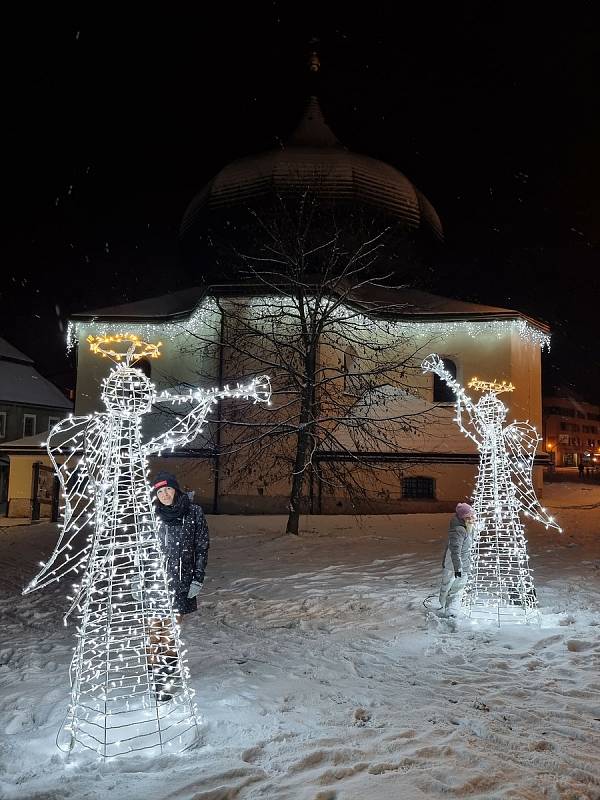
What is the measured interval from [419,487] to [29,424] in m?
29.1

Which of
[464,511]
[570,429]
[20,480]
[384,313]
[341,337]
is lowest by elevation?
[20,480]

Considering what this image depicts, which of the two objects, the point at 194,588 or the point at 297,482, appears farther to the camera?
the point at 297,482

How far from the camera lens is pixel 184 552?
19.0 feet

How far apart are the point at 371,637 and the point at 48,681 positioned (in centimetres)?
363

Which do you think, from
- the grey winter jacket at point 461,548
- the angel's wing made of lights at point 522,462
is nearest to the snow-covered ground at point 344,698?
the grey winter jacket at point 461,548

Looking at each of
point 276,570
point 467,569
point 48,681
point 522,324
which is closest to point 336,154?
point 522,324

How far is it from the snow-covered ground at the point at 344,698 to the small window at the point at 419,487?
11013 mm

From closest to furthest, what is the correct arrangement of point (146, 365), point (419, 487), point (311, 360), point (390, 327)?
point (311, 360)
point (419, 487)
point (390, 327)
point (146, 365)

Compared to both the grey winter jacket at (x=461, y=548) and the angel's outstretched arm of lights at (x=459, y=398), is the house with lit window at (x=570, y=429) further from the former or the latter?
the grey winter jacket at (x=461, y=548)

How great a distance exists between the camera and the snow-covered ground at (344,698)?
413 centimetres

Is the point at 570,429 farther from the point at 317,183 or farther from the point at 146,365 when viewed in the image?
the point at 146,365

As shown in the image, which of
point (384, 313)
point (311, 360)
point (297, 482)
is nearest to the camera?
point (297, 482)

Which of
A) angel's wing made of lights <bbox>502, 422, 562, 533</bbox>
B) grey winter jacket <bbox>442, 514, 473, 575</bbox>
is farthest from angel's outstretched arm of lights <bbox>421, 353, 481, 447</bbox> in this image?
grey winter jacket <bbox>442, 514, 473, 575</bbox>

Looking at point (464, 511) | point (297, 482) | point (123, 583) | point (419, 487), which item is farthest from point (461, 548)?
point (419, 487)
